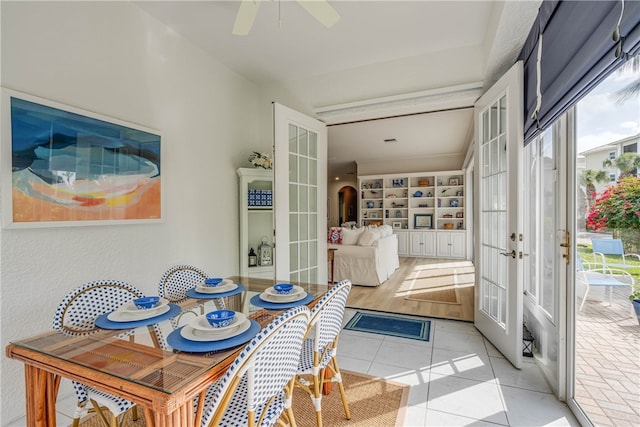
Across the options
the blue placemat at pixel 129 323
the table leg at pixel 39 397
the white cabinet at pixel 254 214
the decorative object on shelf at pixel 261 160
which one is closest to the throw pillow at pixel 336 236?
the white cabinet at pixel 254 214

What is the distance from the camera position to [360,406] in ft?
6.08

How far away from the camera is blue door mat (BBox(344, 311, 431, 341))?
Result: 9.61 feet

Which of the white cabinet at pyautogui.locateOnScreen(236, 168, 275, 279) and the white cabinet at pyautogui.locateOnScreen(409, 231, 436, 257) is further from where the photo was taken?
the white cabinet at pyautogui.locateOnScreen(409, 231, 436, 257)

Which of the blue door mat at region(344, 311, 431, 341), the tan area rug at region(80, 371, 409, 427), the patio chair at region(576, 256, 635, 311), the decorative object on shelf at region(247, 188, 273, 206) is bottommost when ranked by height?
the tan area rug at region(80, 371, 409, 427)

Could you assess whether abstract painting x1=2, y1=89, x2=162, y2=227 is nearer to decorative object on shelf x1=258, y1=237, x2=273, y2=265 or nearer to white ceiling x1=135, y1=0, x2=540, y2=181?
white ceiling x1=135, y1=0, x2=540, y2=181

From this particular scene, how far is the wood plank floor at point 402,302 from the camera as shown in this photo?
11.5 ft

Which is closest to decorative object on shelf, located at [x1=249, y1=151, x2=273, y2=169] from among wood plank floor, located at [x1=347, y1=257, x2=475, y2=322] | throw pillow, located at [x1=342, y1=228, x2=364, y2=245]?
wood plank floor, located at [x1=347, y1=257, x2=475, y2=322]

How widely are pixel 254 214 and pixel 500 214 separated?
2.50 metres

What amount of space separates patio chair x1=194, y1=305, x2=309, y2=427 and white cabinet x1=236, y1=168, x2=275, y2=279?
2.01 meters

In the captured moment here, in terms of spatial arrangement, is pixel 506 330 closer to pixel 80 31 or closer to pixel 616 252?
pixel 616 252

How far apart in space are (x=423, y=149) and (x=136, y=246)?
6.68m

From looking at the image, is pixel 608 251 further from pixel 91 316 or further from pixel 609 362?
pixel 91 316

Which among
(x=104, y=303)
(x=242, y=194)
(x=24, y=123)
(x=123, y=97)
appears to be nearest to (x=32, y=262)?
(x=104, y=303)

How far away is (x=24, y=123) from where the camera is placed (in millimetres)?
1689
